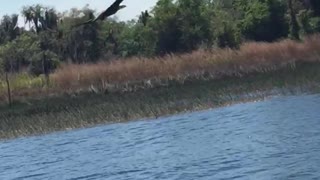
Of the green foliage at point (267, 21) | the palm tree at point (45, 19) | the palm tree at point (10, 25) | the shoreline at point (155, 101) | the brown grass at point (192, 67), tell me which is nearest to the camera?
the shoreline at point (155, 101)

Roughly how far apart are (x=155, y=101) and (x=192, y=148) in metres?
10.7

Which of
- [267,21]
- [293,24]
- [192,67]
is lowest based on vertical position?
[192,67]

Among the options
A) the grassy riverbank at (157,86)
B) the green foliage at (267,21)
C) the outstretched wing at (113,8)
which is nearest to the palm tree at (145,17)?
the green foliage at (267,21)

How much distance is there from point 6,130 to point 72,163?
31.3ft

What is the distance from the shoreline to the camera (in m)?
27.6

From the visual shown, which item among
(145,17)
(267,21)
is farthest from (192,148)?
(145,17)

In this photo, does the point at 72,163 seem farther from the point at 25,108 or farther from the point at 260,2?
the point at 260,2

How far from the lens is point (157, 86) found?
36406 millimetres

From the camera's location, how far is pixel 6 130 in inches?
1125

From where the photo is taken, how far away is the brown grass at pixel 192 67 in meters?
36.0

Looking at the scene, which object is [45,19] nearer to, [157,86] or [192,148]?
[157,86]

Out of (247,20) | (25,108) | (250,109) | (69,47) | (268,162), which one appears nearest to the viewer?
(268,162)

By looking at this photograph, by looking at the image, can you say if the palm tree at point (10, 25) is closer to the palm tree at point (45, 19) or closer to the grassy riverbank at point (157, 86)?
the palm tree at point (45, 19)

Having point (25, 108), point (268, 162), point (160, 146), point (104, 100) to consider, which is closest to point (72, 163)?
point (160, 146)
